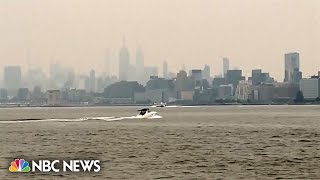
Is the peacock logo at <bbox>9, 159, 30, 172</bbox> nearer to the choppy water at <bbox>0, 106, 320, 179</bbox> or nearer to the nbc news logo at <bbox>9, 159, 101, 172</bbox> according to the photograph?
the nbc news logo at <bbox>9, 159, 101, 172</bbox>

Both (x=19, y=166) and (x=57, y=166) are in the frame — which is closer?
(x=57, y=166)

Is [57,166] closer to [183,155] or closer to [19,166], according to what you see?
[19,166]

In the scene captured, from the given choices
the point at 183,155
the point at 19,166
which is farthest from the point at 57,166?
the point at 183,155

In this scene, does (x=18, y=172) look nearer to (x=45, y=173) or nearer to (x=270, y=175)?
(x=45, y=173)

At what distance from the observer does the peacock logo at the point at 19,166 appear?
63.1 metres

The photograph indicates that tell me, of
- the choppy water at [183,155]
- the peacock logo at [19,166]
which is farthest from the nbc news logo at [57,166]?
the choppy water at [183,155]

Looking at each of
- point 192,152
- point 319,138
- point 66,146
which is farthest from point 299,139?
point 66,146

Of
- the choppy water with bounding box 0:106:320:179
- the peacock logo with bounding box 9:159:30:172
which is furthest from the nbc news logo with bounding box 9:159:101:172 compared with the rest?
the choppy water with bounding box 0:106:320:179

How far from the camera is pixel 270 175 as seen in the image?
197ft

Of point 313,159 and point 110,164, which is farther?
point 313,159

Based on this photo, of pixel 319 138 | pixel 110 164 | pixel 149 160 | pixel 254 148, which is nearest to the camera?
pixel 110 164

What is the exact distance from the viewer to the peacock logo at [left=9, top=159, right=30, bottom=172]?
207ft

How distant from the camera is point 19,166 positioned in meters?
67.1

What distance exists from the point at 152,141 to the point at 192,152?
66.8 ft
